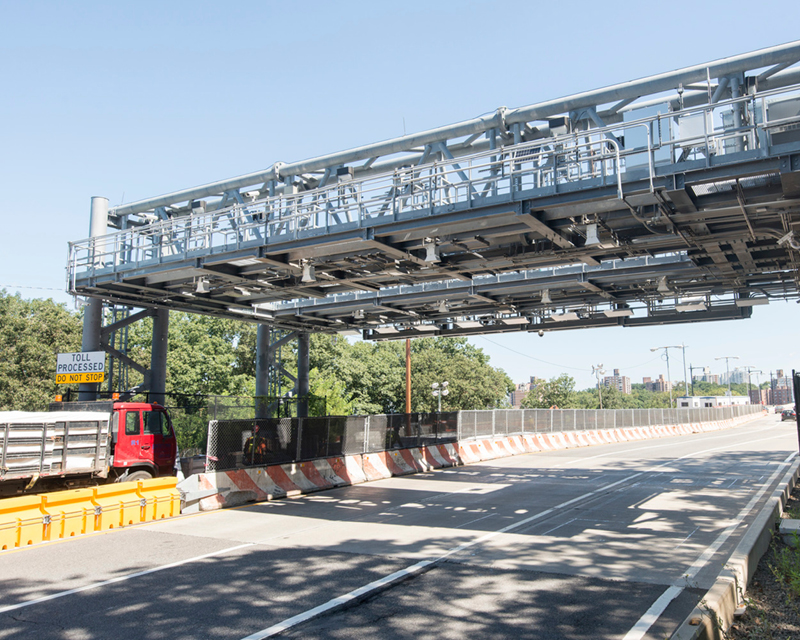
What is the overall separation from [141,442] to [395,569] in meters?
9.65

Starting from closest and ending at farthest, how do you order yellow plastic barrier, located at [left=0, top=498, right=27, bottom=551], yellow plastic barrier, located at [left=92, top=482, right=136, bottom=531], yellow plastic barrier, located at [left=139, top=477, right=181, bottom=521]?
yellow plastic barrier, located at [left=0, top=498, right=27, bottom=551], yellow plastic barrier, located at [left=92, top=482, right=136, bottom=531], yellow plastic barrier, located at [left=139, top=477, right=181, bottom=521]

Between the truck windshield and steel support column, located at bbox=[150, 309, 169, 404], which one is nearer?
the truck windshield

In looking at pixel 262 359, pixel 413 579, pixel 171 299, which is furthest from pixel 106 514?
pixel 262 359

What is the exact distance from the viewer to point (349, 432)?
1973cm

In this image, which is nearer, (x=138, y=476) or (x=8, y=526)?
(x=8, y=526)

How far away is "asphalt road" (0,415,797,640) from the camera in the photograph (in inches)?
258

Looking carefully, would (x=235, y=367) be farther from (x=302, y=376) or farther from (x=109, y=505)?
(x=109, y=505)

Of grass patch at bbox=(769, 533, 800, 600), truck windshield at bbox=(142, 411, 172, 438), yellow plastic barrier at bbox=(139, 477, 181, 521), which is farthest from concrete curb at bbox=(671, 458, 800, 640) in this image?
truck windshield at bbox=(142, 411, 172, 438)

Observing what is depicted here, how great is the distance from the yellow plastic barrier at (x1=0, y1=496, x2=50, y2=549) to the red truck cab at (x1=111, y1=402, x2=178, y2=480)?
13.5ft

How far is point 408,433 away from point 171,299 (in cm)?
954

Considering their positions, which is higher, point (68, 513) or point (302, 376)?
point (302, 376)

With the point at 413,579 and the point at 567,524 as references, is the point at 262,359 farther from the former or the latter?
the point at 413,579

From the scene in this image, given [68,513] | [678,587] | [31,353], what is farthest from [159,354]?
[31,353]

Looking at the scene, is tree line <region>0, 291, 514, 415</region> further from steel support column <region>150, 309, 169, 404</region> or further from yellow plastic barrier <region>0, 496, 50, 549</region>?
yellow plastic barrier <region>0, 496, 50, 549</region>
